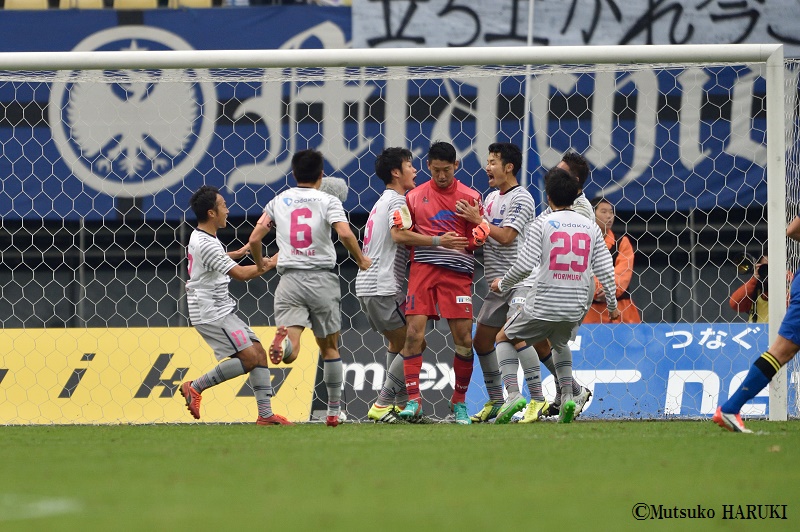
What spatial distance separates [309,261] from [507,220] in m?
1.40

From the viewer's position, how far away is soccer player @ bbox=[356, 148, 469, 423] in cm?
775

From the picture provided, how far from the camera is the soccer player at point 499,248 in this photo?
25.0 feet

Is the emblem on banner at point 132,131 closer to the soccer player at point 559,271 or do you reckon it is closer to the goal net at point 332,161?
the goal net at point 332,161

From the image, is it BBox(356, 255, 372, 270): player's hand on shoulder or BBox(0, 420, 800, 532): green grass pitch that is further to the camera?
BBox(356, 255, 372, 270): player's hand on shoulder

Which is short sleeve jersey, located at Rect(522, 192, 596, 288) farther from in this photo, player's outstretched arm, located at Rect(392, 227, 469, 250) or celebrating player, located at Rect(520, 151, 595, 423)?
player's outstretched arm, located at Rect(392, 227, 469, 250)

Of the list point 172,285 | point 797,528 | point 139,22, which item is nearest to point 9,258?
point 172,285

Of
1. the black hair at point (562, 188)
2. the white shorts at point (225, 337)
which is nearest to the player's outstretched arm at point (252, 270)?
the white shorts at point (225, 337)

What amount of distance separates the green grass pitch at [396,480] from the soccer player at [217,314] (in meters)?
1.18

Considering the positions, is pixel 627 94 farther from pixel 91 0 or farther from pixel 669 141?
pixel 91 0

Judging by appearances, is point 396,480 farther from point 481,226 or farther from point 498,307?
point 498,307

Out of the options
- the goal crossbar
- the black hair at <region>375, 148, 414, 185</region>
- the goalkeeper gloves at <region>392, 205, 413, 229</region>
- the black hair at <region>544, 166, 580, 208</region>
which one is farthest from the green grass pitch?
the goal crossbar

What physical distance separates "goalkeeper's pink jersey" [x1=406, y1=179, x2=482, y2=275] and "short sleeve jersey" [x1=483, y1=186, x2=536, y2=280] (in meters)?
0.18

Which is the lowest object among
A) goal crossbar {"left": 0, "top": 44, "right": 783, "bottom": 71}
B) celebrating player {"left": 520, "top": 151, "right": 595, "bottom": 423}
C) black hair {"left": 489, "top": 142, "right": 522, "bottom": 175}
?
celebrating player {"left": 520, "top": 151, "right": 595, "bottom": 423}

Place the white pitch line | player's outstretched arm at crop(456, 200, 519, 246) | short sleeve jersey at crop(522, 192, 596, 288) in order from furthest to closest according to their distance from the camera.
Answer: short sleeve jersey at crop(522, 192, 596, 288)
player's outstretched arm at crop(456, 200, 519, 246)
the white pitch line
